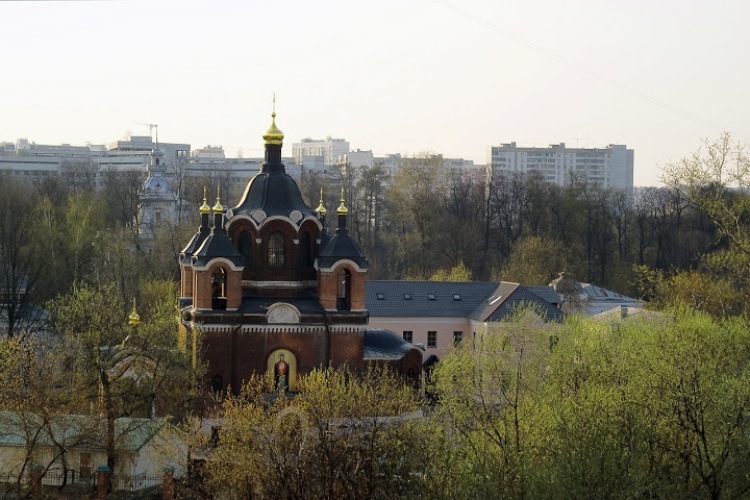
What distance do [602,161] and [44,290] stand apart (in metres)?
106

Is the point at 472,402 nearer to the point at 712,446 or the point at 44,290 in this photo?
the point at 712,446

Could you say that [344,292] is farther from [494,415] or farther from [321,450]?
[321,450]

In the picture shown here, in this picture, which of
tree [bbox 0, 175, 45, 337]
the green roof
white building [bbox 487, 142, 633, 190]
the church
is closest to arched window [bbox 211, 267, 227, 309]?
the church

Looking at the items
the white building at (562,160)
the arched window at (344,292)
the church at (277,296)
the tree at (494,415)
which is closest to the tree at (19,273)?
the church at (277,296)

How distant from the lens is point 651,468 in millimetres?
22250

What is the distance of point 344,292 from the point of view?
1389 inches

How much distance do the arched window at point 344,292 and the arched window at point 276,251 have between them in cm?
169

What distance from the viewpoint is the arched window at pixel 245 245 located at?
34.6 meters

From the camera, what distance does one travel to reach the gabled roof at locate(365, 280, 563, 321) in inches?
1964

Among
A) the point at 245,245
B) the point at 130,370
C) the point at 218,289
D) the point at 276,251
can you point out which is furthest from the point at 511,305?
the point at 130,370

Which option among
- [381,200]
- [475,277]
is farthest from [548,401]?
[381,200]

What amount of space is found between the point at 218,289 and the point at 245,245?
1.44m

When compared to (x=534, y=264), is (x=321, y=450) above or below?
below

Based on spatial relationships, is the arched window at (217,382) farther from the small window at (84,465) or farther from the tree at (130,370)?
the small window at (84,465)
